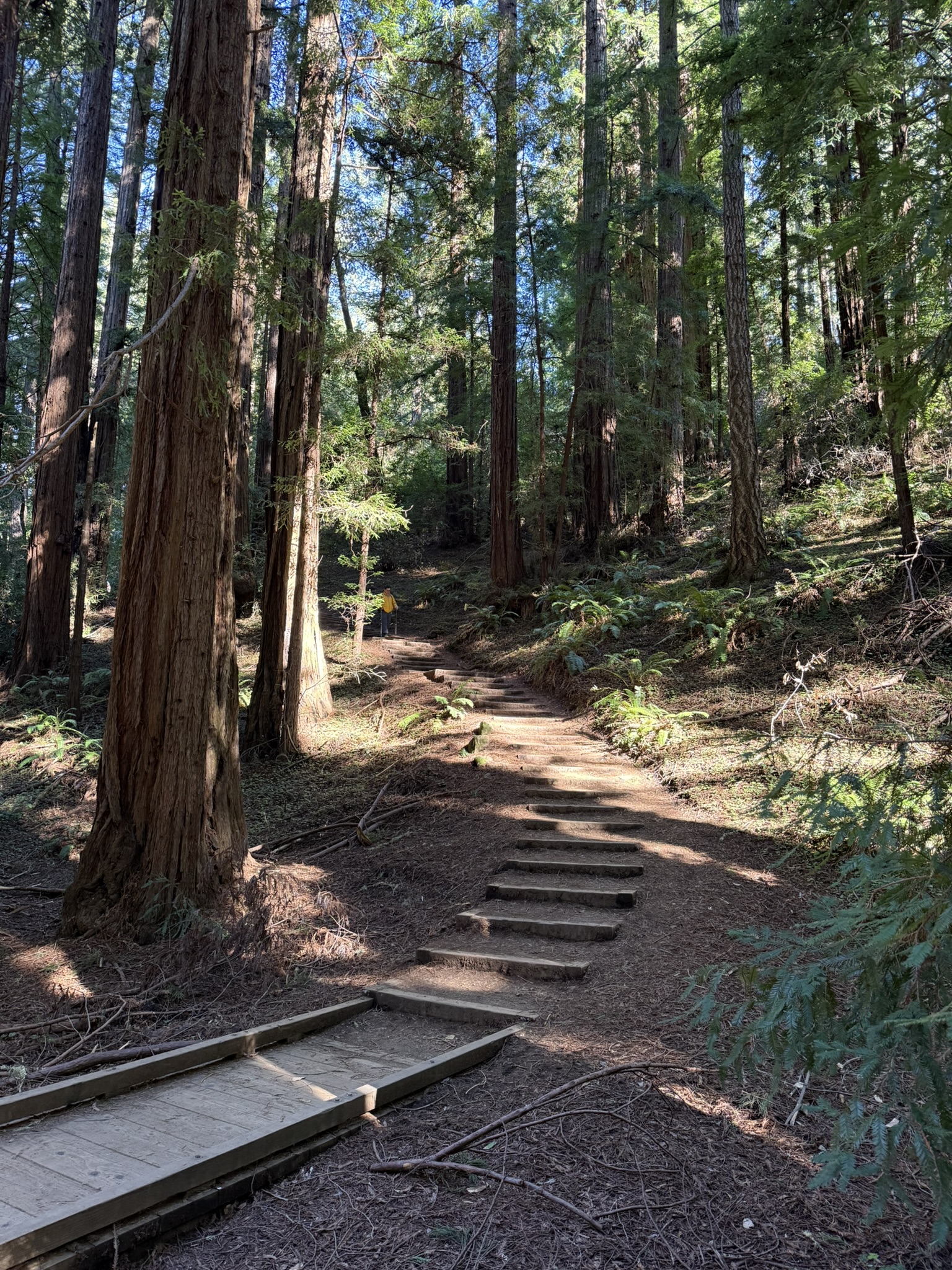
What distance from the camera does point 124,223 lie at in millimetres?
18438

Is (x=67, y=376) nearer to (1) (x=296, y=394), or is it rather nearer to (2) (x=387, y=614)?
(1) (x=296, y=394)

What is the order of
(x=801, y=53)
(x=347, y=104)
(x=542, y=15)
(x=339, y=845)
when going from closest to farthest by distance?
(x=801, y=53), (x=339, y=845), (x=347, y=104), (x=542, y=15)

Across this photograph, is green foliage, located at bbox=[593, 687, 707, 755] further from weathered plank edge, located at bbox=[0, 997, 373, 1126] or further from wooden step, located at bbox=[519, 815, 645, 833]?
weathered plank edge, located at bbox=[0, 997, 373, 1126]

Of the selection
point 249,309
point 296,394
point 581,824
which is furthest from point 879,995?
point 296,394

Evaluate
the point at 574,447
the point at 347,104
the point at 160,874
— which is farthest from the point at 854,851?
the point at 574,447

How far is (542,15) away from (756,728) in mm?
13761

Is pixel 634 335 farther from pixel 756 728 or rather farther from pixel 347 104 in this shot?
pixel 756 728

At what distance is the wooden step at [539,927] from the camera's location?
567 centimetres

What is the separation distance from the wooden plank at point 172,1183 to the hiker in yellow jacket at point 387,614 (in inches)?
421

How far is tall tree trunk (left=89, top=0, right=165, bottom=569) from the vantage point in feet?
51.8

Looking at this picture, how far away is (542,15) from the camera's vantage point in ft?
48.9

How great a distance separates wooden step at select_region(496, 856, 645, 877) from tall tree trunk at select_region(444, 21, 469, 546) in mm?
9150

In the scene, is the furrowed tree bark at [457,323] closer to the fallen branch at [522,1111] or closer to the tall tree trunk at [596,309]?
the tall tree trunk at [596,309]

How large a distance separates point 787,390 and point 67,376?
12.4 m
